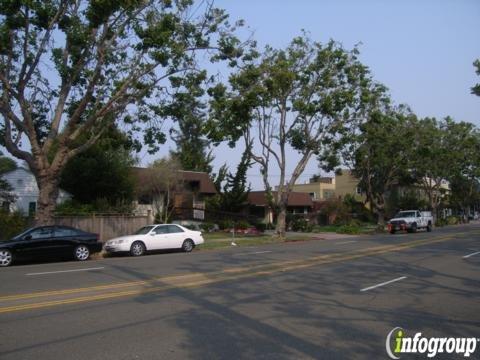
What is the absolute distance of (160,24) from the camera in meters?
21.6

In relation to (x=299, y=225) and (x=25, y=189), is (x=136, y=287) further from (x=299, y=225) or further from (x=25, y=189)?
(x=299, y=225)

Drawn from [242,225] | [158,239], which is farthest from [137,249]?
[242,225]

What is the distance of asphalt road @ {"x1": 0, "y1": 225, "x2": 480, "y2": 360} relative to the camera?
6957mm

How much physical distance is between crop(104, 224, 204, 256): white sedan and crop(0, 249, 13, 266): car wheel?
4.56 metres

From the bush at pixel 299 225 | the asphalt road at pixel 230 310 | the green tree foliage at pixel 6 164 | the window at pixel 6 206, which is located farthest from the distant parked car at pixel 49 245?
the bush at pixel 299 225

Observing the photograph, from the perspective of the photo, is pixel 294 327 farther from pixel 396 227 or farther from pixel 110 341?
pixel 396 227

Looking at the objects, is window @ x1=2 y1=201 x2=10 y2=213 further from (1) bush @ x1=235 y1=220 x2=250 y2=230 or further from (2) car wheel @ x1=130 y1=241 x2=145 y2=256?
(1) bush @ x1=235 y1=220 x2=250 y2=230

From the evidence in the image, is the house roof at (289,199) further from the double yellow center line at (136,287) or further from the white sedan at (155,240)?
the double yellow center line at (136,287)

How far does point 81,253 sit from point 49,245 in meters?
1.40

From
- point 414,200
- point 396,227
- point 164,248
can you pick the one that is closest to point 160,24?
point 164,248

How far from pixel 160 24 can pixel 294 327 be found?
1652 cm

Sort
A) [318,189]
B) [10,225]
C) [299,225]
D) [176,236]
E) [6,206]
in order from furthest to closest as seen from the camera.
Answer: [318,189], [299,225], [6,206], [176,236], [10,225]

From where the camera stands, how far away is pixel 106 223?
91.2 ft

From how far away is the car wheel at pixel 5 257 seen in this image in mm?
18484
